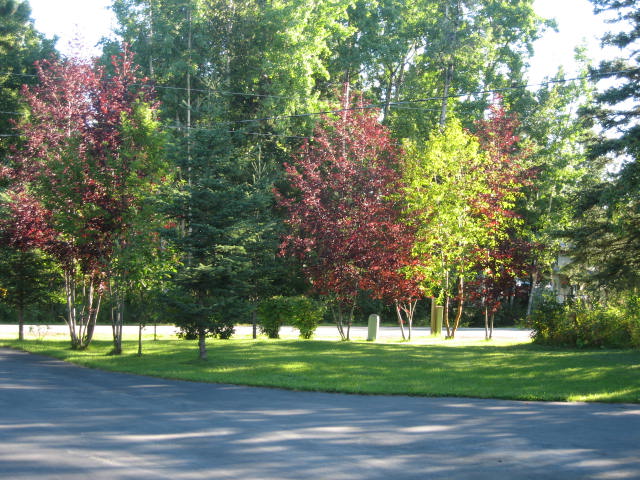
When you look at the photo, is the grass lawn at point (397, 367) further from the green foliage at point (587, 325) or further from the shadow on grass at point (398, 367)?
the green foliage at point (587, 325)

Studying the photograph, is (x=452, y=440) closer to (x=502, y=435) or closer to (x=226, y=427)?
(x=502, y=435)

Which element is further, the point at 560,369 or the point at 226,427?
the point at 560,369

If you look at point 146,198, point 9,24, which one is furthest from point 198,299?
point 9,24

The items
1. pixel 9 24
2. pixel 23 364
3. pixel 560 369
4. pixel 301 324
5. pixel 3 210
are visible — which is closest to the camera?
pixel 560 369

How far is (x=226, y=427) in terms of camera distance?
29.7 ft

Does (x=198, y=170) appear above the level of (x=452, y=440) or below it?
above

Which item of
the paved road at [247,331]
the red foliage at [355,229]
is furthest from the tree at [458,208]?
the paved road at [247,331]

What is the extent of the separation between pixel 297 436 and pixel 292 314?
543 inches

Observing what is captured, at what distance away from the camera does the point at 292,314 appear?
22.3 m

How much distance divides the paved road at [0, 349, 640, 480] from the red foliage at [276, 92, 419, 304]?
9.36 m

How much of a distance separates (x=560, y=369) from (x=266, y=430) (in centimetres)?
858

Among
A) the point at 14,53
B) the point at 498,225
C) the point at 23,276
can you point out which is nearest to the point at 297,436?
the point at 23,276

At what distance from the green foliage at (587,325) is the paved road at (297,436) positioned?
8.46m

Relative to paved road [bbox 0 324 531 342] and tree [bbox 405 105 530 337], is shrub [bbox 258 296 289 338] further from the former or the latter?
tree [bbox 405 105 530 337]
